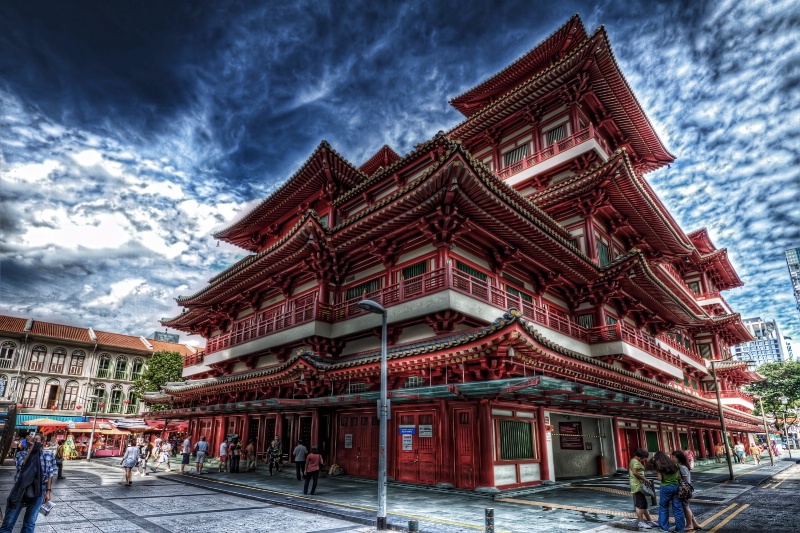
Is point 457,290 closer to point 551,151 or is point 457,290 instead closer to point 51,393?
point 551,151

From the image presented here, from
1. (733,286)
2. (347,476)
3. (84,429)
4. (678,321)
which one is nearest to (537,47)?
(678,321)

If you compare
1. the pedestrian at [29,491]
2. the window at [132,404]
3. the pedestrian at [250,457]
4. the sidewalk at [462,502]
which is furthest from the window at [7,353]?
the pedestrian at [29,491]

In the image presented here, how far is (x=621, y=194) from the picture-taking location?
23797mm

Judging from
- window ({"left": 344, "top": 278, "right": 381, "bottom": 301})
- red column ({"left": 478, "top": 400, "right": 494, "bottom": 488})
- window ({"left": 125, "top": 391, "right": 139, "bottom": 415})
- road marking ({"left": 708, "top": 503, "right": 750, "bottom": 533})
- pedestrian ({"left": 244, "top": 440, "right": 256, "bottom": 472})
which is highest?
window ({"left": 344, "top": 278, "right": 381, "bottom": 301})

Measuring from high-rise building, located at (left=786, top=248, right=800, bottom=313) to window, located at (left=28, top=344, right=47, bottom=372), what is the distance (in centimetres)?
23709

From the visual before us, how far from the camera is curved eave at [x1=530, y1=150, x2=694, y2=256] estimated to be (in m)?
22.0

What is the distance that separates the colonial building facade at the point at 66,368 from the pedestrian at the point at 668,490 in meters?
54.3

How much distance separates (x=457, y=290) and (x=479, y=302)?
149 centimetres

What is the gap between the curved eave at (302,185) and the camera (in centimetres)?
2445

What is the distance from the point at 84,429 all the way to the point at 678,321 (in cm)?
4562

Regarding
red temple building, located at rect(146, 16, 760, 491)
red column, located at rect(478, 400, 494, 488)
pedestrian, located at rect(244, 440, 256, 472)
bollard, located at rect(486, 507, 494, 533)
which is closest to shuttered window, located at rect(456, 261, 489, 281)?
red temple building, located at rect(146, 16, 760, 491)

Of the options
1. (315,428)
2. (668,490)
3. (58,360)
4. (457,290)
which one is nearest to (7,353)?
(58,360)

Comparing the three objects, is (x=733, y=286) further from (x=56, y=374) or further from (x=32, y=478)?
(x=56, y=374)

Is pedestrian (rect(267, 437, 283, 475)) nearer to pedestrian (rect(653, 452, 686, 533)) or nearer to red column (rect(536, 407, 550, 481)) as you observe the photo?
red column (rect(536, 407, 550, 481))
